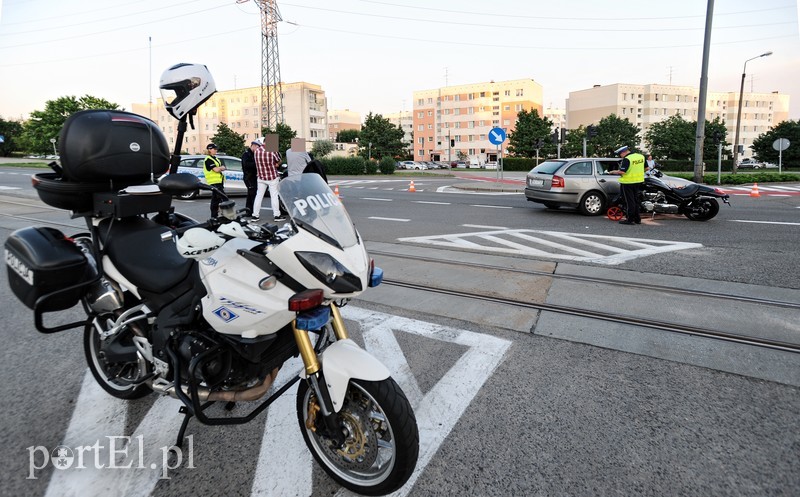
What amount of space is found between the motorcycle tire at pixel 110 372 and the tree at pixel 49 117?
249 feet

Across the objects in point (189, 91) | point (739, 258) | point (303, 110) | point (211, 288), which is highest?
point (303, 110)

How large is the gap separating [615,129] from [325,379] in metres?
73.0

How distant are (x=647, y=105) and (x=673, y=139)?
1906 inches

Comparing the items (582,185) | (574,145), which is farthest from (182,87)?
(574,145)

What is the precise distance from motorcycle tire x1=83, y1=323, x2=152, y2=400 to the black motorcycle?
1078cm

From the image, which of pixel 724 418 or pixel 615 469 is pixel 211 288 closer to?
pixel 615 469

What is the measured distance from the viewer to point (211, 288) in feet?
7.38

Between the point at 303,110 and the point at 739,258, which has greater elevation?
the point at 303,110

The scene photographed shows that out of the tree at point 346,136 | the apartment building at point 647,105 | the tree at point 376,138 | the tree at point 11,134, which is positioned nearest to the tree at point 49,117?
the tree at point 11,134

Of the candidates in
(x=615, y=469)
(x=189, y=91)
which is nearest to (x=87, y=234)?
(x=189, y=91)

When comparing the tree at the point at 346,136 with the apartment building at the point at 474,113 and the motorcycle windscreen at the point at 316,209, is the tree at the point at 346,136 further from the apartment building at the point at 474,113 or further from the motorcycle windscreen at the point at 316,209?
the motorcycle windscreen at the point at 316,209

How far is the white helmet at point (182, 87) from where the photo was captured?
2732 mm

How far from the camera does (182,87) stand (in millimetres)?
2748

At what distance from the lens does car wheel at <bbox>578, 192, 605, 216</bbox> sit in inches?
480
